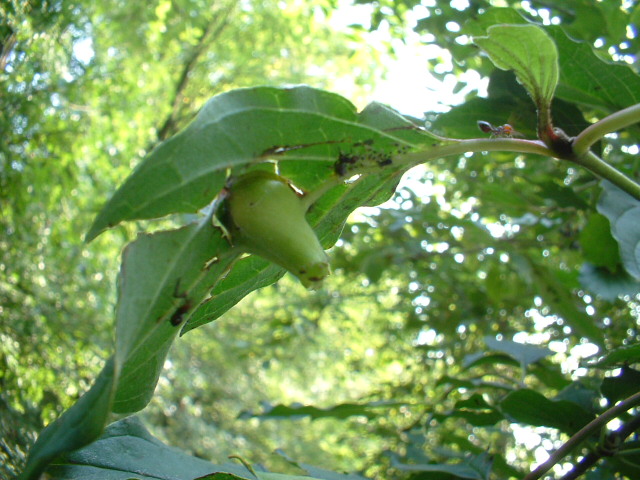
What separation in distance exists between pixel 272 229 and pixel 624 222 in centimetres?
36

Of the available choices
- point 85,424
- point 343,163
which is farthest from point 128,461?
point 343,163

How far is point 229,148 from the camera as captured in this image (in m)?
0.32

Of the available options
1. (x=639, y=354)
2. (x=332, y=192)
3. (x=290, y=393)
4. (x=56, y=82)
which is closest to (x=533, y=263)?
(x=639, y=354)

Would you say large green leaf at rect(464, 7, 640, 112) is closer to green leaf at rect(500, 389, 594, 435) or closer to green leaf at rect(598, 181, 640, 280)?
green leaf at rect(598, 181, 640, 280)

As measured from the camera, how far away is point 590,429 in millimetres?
483

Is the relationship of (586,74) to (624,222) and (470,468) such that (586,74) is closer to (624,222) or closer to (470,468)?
(624,222)

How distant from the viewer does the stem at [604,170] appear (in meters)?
0.43

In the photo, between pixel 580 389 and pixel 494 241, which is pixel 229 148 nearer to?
pixel 580 389

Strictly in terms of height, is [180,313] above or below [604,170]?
below

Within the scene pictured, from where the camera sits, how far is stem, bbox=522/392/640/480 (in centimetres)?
47

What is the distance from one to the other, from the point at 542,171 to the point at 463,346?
1.69 ft

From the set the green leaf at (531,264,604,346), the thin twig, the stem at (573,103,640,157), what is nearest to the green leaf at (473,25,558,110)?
the stem at (573,103,640,157)

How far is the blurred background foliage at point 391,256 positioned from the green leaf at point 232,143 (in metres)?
0.30

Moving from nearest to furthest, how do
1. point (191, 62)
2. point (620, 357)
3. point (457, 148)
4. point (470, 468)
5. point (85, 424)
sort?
point (85, 424)
point (457, 148)
point (620, 357)
point (470, 468)
point (191, 62)
